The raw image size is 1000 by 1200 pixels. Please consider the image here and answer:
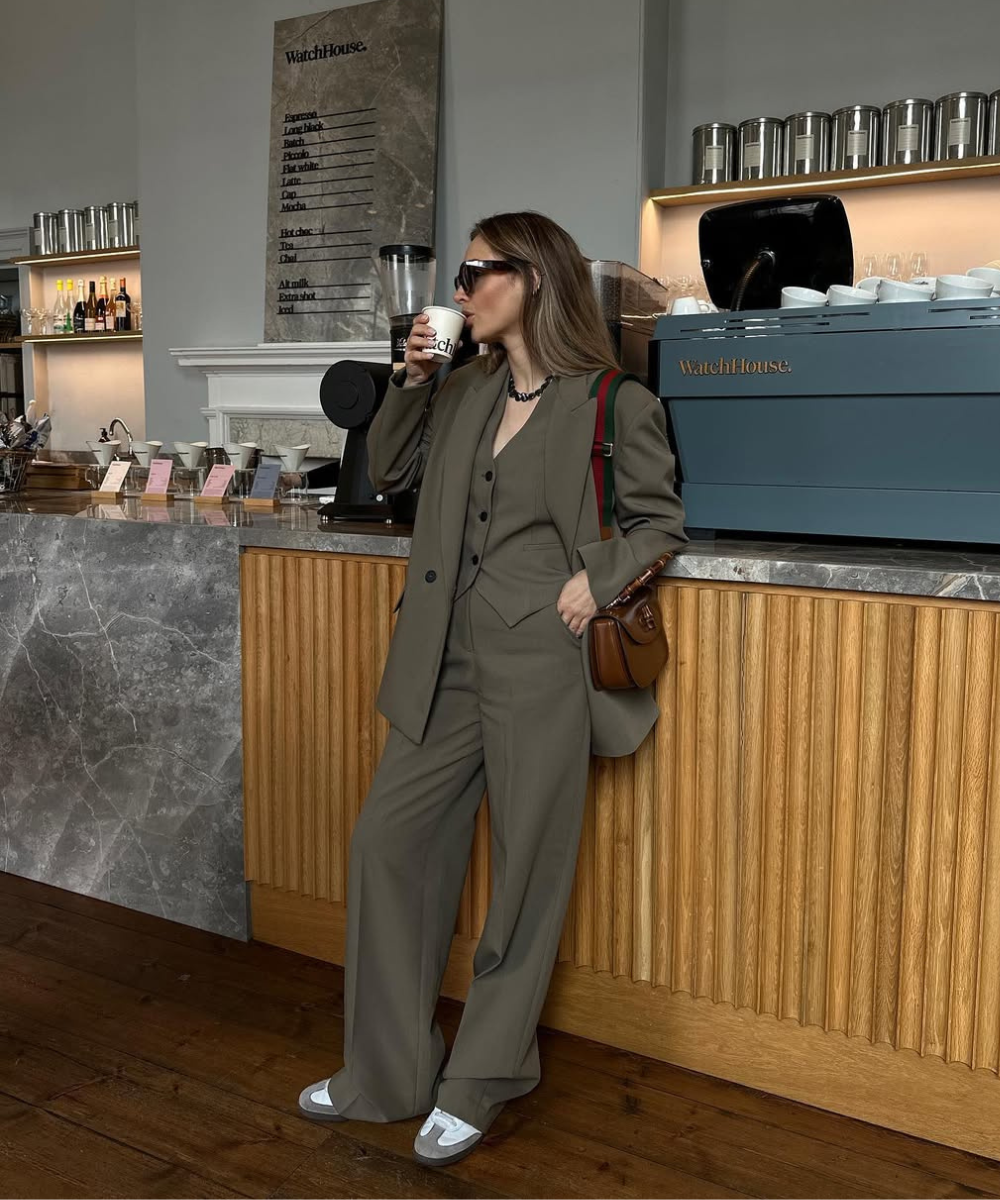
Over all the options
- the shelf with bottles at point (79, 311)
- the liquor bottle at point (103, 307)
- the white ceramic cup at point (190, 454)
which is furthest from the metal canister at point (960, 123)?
the liquor bottle at point (103, 307)

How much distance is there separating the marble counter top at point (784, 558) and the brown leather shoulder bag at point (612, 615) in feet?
0.53

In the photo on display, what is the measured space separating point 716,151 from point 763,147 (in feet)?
0.58

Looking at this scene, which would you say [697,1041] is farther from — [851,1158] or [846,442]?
[846,442]

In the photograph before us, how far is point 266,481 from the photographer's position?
9.18 feet

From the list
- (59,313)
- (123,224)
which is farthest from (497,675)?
(59,313)

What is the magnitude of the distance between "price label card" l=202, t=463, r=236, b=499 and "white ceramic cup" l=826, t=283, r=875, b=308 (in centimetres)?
177

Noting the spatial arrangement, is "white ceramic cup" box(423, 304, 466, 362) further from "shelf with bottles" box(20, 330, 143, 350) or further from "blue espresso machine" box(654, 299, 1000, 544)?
"shelf with bottles" box(20, 330, 143, 350)

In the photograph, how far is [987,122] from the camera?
3707mm

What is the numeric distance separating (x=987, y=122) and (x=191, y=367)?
352cm

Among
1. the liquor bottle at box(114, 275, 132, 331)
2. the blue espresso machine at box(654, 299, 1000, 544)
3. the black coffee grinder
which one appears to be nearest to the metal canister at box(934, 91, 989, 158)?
the black coffee grinder

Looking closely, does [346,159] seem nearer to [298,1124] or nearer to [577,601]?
[577,601]

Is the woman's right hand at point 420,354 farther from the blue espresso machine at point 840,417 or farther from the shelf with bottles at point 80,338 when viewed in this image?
the shelf with bottles at point 80,338

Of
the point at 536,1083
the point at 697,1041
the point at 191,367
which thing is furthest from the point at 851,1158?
the point at 191,367

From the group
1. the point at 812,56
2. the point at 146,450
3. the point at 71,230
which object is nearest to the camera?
the point at 146,450
